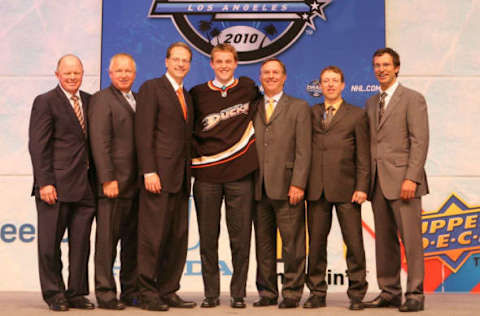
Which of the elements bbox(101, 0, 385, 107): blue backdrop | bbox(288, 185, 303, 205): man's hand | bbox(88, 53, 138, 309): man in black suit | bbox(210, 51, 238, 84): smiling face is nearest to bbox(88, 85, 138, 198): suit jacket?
bbox(88, 53, 138, 309): man in black suit

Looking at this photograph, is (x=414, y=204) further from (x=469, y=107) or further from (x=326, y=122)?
(x=469, y=107)

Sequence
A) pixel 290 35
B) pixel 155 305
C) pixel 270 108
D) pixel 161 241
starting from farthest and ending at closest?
pixel 290 35
pixel 270 108
pixel 161 241
pixel 155 305

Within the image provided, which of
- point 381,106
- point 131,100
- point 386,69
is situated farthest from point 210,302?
point 386,69

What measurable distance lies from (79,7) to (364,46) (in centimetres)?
246

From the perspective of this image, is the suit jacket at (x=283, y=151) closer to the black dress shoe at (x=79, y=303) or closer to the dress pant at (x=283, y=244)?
the dress pant at (x=283, y=244)

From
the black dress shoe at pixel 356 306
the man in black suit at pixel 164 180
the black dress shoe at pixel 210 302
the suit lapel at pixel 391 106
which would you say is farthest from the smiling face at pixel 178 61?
the black dress shoe at pixel 356 306

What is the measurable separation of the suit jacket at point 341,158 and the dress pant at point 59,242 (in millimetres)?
1376

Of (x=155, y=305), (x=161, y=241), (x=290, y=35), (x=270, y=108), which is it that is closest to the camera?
(x=155, y=305)

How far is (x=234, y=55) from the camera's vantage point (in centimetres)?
348

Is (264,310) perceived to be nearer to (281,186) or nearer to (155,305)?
(155,305)

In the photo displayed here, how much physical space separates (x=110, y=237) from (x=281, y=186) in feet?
3.51

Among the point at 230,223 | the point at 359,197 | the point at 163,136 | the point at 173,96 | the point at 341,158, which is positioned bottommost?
the point at 230,223

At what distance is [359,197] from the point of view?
342 cm

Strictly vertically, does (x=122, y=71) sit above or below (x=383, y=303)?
above
